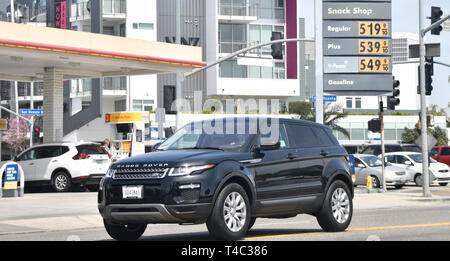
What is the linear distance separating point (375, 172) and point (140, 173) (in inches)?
948

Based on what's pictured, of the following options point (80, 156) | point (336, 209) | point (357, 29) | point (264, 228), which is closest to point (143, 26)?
point (357, 29)

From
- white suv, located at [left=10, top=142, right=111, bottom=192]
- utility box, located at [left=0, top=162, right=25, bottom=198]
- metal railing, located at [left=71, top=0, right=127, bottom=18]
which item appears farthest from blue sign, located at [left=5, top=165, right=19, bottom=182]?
metal railing, located at [left=71, top=0, right=127, bottom=18]

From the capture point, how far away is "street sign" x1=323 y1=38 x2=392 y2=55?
55.4 m

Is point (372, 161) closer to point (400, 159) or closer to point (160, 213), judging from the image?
point (400, 159)

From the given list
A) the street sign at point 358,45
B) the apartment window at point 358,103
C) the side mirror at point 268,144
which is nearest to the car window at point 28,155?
the side mirror at point 268,144

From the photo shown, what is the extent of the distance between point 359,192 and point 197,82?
3855 cm

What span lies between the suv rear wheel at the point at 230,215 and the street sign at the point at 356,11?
44764 mm

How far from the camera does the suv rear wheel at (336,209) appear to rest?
1359 centimetres

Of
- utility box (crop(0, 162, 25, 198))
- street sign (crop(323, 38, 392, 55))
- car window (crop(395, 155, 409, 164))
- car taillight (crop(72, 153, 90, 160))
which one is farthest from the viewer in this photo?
street sign (crop(323, 38, 392, 55))

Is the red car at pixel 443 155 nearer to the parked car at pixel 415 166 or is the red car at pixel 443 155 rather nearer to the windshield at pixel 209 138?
the parked car at pixel 415 166

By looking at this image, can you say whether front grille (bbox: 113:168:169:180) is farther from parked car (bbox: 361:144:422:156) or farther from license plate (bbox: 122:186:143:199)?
parked car (bbox: 361:144:422:156)
